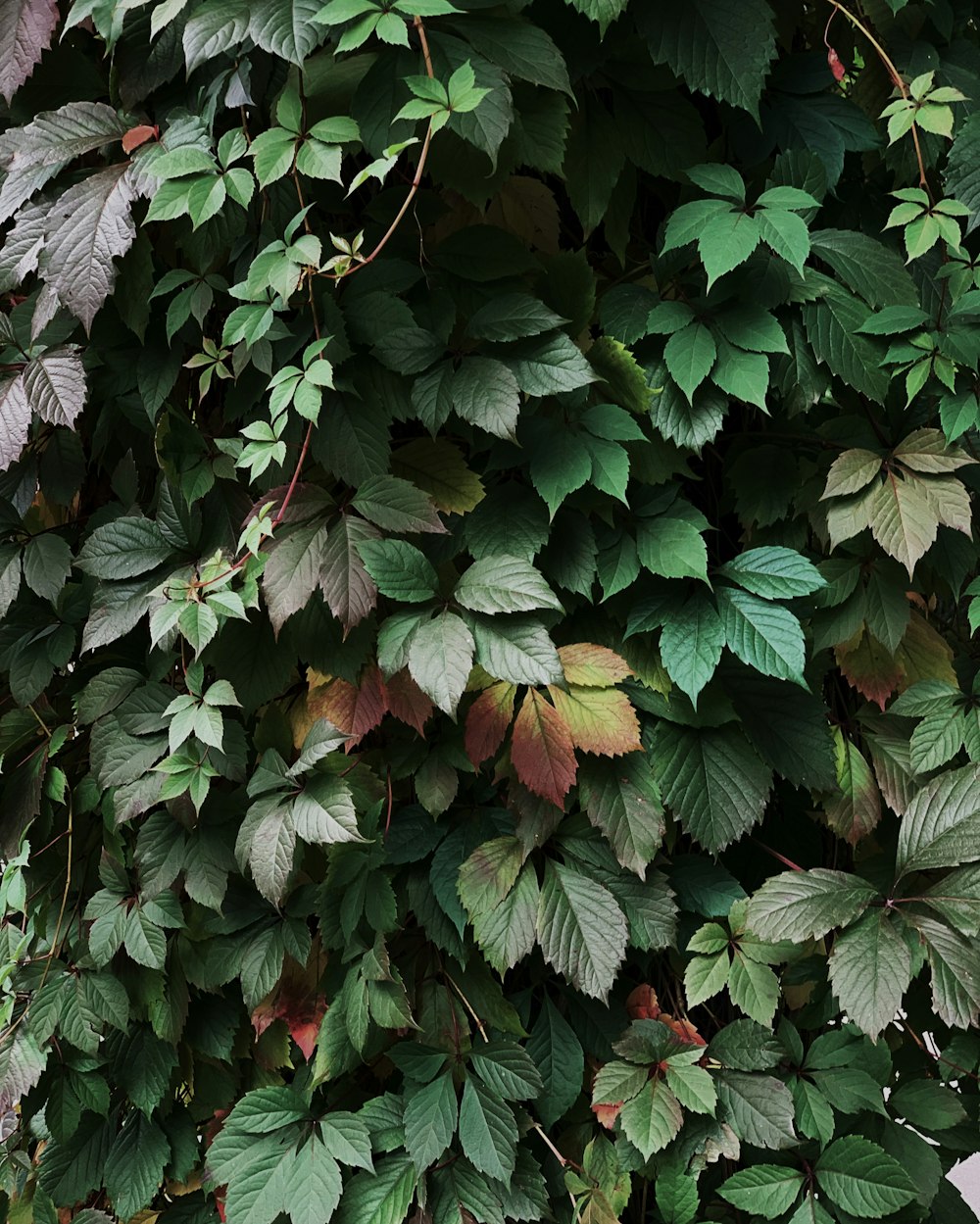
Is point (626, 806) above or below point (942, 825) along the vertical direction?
above

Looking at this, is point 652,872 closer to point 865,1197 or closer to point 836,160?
point 865,1197

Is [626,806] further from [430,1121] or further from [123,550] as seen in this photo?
[123,550]

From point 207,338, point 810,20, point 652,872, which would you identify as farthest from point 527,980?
point 810,20

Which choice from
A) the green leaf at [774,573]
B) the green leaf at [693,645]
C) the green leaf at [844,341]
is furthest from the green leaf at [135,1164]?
the green leaf at [844,341]

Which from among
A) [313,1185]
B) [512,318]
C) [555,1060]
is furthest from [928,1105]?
[512,318]

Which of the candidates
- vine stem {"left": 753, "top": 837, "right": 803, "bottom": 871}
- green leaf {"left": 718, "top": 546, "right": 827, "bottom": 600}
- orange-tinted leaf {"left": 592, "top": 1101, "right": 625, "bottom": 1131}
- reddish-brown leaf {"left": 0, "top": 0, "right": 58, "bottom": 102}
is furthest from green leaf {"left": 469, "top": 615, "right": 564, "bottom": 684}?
reddish-brown leaf {"left": 0, "top": 0, "right": 58, "bottom": 102}

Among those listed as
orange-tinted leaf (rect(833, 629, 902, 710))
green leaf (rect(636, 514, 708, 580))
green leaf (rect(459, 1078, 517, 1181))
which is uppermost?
green leaf (rect(636, 514, 708, 580))

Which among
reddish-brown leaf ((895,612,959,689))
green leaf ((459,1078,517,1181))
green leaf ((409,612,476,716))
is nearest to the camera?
green leaf ((409,612,476,716))

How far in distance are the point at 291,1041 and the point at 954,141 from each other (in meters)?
1.21

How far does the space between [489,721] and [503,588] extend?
→ 5.7 inches

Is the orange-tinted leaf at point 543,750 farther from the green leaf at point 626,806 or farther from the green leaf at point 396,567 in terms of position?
the green leaf at point 396,567

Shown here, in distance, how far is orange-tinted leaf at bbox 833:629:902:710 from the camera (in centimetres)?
125

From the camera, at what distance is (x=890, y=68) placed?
117 cm

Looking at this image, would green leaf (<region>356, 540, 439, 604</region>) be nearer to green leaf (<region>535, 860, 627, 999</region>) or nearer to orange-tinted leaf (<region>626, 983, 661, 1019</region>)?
green leaf (<region>535, 860, 627, 999</region>)
